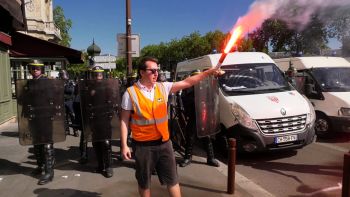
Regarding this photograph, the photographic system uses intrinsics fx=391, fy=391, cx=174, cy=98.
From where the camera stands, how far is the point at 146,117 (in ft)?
13.3

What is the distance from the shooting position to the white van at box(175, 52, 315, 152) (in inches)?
287

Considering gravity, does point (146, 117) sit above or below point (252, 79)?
below

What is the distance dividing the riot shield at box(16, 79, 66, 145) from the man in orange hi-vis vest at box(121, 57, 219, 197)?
8.45 feet

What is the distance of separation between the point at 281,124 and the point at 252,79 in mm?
1513

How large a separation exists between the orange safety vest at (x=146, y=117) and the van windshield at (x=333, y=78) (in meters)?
6.92

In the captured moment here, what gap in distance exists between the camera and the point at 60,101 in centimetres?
640

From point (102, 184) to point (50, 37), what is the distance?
120ft

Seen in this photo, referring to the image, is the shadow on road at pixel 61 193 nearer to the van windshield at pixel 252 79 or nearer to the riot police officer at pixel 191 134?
the riot police officer at pixel 191 134

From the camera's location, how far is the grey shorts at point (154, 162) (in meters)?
4.05

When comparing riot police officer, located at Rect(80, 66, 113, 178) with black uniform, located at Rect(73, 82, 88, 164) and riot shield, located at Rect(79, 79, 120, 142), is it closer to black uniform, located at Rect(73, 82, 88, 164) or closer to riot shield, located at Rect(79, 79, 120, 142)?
riot shield, located at Rect(79, 79, 120, 142)

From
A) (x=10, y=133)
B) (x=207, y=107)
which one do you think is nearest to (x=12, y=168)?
(x=207, y=107)

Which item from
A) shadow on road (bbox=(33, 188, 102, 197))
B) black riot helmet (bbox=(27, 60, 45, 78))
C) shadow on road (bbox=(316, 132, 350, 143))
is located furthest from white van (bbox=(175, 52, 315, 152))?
black riot helmet (bbox=(27, 60, 45, 78))

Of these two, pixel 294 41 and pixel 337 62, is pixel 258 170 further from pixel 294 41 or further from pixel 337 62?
pixel 294 41

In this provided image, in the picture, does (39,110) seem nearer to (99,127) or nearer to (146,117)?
(99,127)
